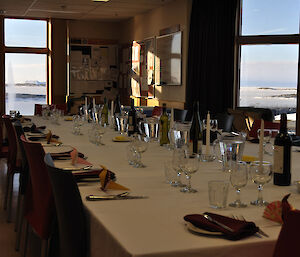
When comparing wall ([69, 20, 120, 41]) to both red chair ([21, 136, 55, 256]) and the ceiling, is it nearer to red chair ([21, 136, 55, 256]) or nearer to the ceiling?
the ceiling

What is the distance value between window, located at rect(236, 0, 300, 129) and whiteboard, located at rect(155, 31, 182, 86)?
126 centimetres

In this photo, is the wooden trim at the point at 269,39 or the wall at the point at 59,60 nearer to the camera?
the wooden trim at the point at 269,39

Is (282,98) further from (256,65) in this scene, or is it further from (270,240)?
(270,240)

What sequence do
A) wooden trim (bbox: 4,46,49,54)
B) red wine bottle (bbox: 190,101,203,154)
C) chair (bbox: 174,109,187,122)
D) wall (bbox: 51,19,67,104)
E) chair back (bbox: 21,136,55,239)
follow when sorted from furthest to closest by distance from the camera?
wall (bbox: 51,19,67,104) < wooden trim (bbox: 4,46,49,54) < chair (bbox: 174,109,187,122) < red wine bottle (bbox: 190,101,203,154) < chair back (bbox: 21,136,55,239)

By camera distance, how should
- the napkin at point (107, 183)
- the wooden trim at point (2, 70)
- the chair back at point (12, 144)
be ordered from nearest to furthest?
the napkin at point (107, 183)
the chair back at point (12, 144)
the wooden trim at point (2, 70)

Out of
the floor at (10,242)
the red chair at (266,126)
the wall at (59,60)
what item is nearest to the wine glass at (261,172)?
the floor at (10,242)

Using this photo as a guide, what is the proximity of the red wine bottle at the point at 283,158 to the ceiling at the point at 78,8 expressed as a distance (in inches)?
325

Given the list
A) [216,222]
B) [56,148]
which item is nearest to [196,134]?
[56,148]

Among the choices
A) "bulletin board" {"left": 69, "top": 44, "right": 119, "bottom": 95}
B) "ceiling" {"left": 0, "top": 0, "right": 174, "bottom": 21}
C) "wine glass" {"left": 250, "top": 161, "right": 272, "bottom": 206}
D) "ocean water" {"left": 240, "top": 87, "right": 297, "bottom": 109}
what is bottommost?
"wine glass" {"left": 250, "top": 161, "right": 272, "bottom": 206}

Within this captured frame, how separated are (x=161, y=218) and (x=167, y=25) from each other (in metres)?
9.10

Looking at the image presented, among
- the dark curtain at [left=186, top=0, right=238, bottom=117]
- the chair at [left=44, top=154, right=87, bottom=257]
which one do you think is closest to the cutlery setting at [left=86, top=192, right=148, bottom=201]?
the chair at [left=44, top=154, right=87, bottom=257]

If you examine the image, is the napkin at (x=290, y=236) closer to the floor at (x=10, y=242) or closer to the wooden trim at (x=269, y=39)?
the floor at (x=10, y=242)

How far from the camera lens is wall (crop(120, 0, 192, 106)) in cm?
985

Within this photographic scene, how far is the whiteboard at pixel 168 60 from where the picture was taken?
397 inches
